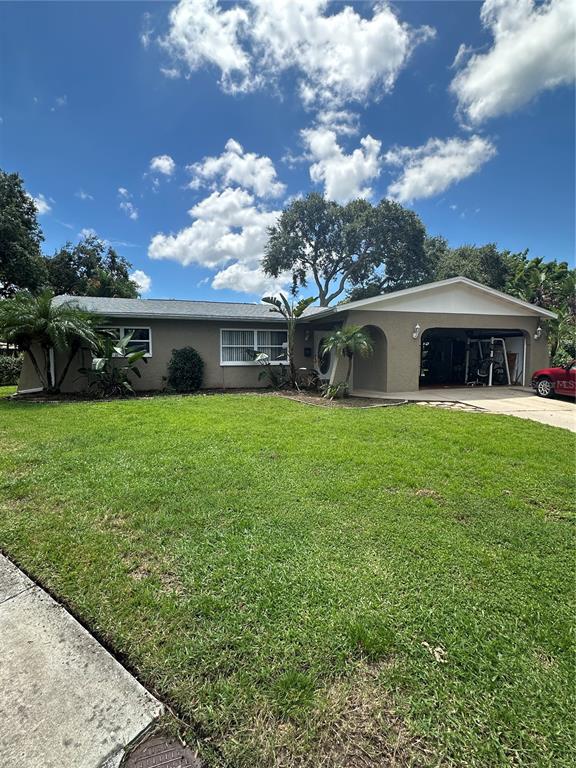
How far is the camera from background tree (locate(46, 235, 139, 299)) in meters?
27.7

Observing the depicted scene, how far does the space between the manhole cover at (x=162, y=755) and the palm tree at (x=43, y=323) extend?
1046 cm

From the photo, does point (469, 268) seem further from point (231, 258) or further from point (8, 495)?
point (8, 495)

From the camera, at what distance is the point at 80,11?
855cm

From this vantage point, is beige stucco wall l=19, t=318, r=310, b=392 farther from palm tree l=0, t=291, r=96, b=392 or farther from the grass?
the grass

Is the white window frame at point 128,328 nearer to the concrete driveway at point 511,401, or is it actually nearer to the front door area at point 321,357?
the front door area at point 321,357

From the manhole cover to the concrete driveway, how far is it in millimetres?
8384

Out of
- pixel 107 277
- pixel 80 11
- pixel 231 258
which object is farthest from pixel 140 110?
pixel 231 258

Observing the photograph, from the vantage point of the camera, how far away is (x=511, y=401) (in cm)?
1084

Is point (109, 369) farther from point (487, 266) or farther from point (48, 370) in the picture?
point (487, 266)

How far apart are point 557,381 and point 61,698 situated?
1345 centimetres

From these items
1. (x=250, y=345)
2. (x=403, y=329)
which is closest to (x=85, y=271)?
(x=250, y=345)

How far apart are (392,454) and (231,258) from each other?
31020mm

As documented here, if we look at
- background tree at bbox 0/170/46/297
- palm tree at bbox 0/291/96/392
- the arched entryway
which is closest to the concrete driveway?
the arched entryway

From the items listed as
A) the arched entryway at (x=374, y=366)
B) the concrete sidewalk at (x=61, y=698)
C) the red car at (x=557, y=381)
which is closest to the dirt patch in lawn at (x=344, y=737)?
the concrete sidewalk at (x=61, y=698)
